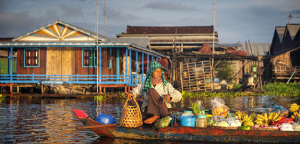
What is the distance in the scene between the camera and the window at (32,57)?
22.1m

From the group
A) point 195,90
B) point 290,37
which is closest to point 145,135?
point 195,90

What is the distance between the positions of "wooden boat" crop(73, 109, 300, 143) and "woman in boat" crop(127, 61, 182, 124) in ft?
1.44

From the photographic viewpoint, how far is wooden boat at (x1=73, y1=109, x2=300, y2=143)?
22.4ft

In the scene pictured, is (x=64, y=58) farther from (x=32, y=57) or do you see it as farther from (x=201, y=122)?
(x=201, y=122)

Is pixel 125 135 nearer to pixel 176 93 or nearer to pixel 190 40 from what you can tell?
pixel 176 93

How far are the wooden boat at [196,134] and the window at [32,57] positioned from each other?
15.8 metres

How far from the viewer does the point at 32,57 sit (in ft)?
72.7

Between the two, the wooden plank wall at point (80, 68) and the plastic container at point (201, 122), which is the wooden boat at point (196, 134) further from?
the wooden plank wall at point (80, 68)

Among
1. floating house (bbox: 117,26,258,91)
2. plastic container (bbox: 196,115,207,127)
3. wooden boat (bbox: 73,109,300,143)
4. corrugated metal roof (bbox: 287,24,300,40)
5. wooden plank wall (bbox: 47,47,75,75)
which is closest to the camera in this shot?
wooden boat (bbox: 73,109,300,143)

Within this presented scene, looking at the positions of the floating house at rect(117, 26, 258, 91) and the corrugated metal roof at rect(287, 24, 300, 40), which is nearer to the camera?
the floating house at rect(117, 26, 258, 91)

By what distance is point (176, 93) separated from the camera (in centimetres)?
794

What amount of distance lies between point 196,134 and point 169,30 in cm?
3460

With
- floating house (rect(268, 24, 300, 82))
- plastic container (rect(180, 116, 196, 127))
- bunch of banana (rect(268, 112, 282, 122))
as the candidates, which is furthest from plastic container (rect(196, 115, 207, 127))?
floating house (rect(268, 24, 300, 82))

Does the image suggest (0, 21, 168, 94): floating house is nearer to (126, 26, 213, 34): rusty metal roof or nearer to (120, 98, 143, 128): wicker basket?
(120, 98, 143, 128): wicker basket
